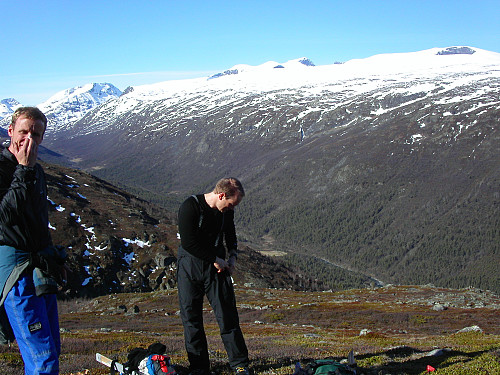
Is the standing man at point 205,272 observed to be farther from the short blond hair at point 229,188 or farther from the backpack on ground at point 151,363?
the backpack on ground at point 151,363

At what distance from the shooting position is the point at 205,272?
29.9 ft

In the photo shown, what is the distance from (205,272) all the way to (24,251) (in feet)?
11.9

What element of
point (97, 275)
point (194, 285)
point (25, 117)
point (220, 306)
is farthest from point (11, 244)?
point (97, 275)

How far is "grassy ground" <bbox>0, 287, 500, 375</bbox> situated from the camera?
11516 millimetres

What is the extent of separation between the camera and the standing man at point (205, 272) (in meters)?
8.91

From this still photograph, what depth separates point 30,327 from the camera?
21.6ft

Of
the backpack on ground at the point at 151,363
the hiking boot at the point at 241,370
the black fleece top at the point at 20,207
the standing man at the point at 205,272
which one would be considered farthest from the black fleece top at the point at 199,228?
the black fleece top at the point at 20,207

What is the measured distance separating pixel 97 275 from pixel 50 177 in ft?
251

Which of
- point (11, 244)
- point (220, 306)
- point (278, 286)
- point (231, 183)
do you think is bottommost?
point (278, 286)

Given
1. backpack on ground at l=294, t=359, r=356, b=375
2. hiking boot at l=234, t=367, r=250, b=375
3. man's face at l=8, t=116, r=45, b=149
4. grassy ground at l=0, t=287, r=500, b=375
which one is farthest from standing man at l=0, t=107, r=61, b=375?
backpack on ground at l=294, t=359, r=356, b=375

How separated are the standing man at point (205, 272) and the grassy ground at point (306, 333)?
2.80ft

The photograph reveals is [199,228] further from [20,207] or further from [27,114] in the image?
[27,114]

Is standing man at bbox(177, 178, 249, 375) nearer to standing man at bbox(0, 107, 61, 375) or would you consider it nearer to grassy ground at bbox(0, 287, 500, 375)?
grassy ground at bbox(0, 287, 500, 375)

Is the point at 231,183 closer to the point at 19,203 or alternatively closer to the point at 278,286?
the point at 19,203
